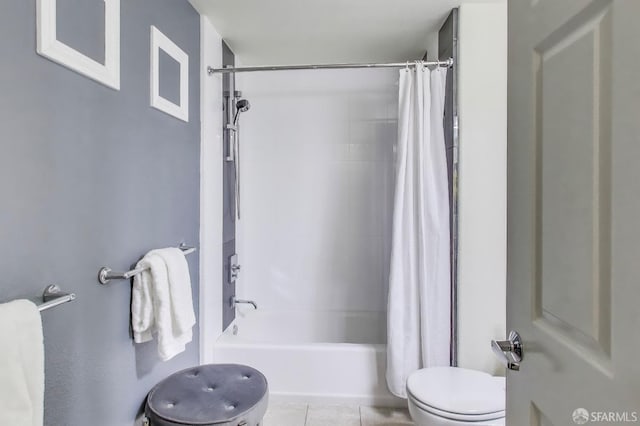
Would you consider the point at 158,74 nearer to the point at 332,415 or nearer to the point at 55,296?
the point at 55,296

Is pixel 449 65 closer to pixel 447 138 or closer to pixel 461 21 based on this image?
pixel 461 21

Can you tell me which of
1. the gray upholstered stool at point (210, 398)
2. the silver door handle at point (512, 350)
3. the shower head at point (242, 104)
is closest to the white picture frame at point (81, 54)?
the shower head at point (242, 104)

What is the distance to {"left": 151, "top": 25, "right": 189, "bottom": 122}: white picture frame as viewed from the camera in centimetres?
141

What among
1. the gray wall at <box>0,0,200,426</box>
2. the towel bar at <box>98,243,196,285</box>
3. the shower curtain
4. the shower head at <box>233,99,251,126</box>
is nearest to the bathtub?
the shower curtain

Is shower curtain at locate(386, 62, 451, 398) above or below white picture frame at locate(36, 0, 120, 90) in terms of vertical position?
below

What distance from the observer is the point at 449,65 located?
1.87 meters

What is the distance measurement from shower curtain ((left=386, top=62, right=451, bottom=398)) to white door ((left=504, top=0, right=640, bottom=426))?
1.07 meters

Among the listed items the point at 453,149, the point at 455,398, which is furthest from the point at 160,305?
the point at 453,149

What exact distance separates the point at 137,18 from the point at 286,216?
166 cm

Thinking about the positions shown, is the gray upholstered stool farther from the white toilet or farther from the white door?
the white door

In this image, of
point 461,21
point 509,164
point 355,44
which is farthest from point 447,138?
point 509,164

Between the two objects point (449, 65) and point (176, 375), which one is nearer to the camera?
point (176, 375)

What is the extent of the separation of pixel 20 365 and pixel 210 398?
30.3 inches

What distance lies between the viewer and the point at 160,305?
1280 mm
